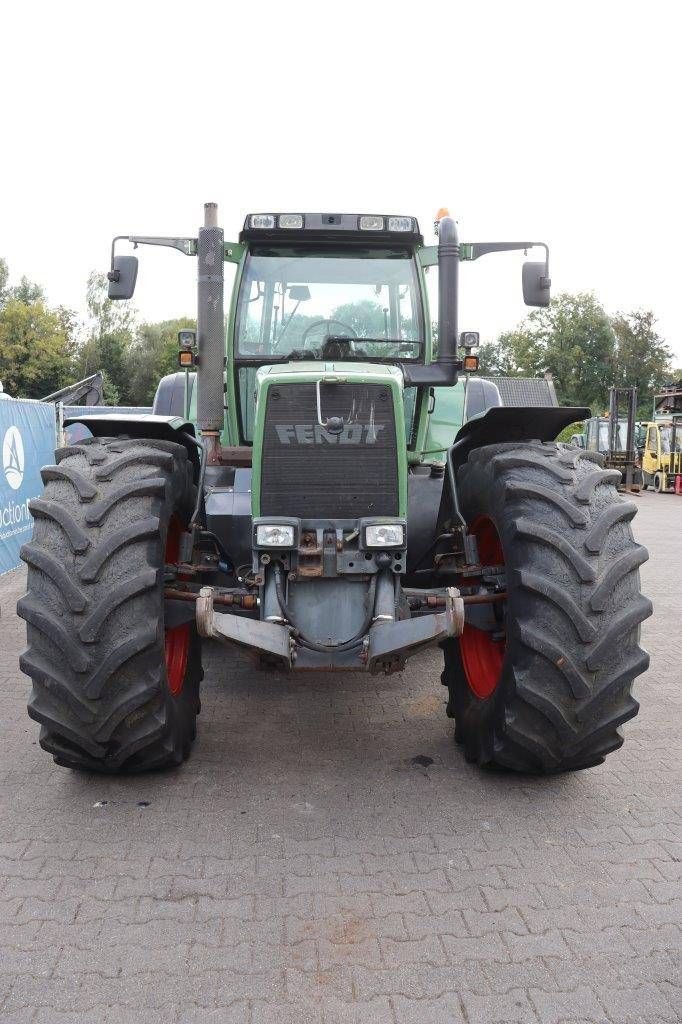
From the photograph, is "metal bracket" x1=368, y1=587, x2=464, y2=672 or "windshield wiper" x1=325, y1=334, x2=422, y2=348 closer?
"metal bracket" x1=368, y1=587, x2=464, y2=672

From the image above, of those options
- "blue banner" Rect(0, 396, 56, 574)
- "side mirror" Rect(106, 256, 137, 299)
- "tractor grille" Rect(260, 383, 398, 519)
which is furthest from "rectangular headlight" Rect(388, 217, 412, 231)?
"blue banner" Rect(0, 396, 56, 574)

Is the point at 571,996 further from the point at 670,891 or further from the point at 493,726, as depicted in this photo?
the point at 493,726

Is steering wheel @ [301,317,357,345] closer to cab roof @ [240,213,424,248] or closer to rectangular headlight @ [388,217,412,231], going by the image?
cab roof @ [240,213,424,248]

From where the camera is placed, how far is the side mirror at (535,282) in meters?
5.50

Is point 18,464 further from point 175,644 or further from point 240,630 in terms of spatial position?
point 240,630

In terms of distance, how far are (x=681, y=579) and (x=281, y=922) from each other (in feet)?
28.1

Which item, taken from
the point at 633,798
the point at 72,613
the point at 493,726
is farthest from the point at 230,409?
the point at 633,798

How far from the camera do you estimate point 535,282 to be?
18.1ft

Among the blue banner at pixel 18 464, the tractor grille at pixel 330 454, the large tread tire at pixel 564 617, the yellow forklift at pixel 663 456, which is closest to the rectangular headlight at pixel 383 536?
the tractor grille at pixel 330 454

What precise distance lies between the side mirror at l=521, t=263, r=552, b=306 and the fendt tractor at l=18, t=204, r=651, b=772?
0.94 metres

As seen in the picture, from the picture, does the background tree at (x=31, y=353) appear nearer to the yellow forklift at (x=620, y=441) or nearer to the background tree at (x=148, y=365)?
the background tree at (x=148, y=365)

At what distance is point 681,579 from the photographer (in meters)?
10.3

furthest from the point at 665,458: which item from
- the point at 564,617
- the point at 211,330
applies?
the point at 564,617

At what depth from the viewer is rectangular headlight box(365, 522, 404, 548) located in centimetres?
382
